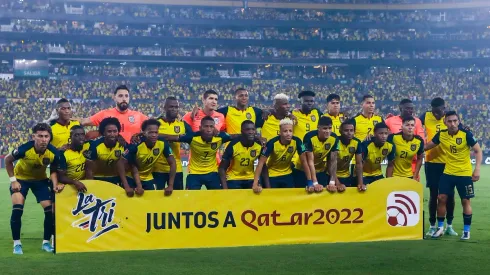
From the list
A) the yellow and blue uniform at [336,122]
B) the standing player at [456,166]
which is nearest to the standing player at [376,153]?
the standing player at [456,166]

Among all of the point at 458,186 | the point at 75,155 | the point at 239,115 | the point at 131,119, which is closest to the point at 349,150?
the point at 458,186

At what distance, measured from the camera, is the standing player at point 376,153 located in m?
11.5

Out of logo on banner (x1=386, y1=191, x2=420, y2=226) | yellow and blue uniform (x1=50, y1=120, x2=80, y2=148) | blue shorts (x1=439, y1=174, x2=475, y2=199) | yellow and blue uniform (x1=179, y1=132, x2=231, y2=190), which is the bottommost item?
logo on banner (x1=386, y1=191, x2=420, y2=226)

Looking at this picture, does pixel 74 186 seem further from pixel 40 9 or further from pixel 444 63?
pixel 444 63

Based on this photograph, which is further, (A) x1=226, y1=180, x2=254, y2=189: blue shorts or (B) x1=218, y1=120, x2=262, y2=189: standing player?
(A) x1=226, y1=180, x2=254, y2=189: blue shorts

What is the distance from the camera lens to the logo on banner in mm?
11320

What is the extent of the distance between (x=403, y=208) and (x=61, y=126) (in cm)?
538

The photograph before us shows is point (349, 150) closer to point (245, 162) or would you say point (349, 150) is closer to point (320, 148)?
point (320, 148)

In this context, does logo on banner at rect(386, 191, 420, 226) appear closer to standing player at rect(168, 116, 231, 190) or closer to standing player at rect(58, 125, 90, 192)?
standing player at rect(168, 116, 231, 190)

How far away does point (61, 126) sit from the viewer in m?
11.3

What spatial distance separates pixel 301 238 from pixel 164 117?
294cm

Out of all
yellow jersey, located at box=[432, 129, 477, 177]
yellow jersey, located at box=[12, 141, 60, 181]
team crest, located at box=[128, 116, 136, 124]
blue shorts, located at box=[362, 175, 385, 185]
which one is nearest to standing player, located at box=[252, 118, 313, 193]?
blue shorts, located at box=[362, 175, 385, 185]

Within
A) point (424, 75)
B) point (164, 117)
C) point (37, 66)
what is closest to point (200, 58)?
point (37, 66)

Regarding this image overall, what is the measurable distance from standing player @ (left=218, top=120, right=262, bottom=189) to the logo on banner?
7.09 feet
